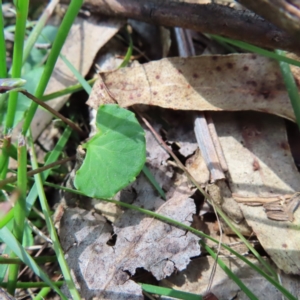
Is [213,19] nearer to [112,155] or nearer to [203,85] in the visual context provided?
[203,85]

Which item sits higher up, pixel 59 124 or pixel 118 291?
pixel 59 124

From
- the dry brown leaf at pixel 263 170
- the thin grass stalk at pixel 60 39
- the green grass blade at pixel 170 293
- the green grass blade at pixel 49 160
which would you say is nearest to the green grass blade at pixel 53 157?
the green grass blade at pixel 49 160

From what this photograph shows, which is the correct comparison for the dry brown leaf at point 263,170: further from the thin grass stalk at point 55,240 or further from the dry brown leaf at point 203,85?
the thin grass stalk at point 55,240

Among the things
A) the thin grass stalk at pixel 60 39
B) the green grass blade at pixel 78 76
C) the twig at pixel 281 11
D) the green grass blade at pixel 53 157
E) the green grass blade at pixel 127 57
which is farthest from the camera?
the green grass blade at pixel 127 57

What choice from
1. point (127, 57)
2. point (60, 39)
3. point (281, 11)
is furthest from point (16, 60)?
point (281, 11)

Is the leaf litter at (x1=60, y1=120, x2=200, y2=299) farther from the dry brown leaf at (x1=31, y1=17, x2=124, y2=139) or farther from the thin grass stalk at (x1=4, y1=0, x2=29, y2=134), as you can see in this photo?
the dry brown leaf at (x1=31, y1=17, x2=124, y2=139)

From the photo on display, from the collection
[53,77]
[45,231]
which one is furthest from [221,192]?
[53,77]

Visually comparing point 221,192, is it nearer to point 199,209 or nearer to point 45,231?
point 199,209
